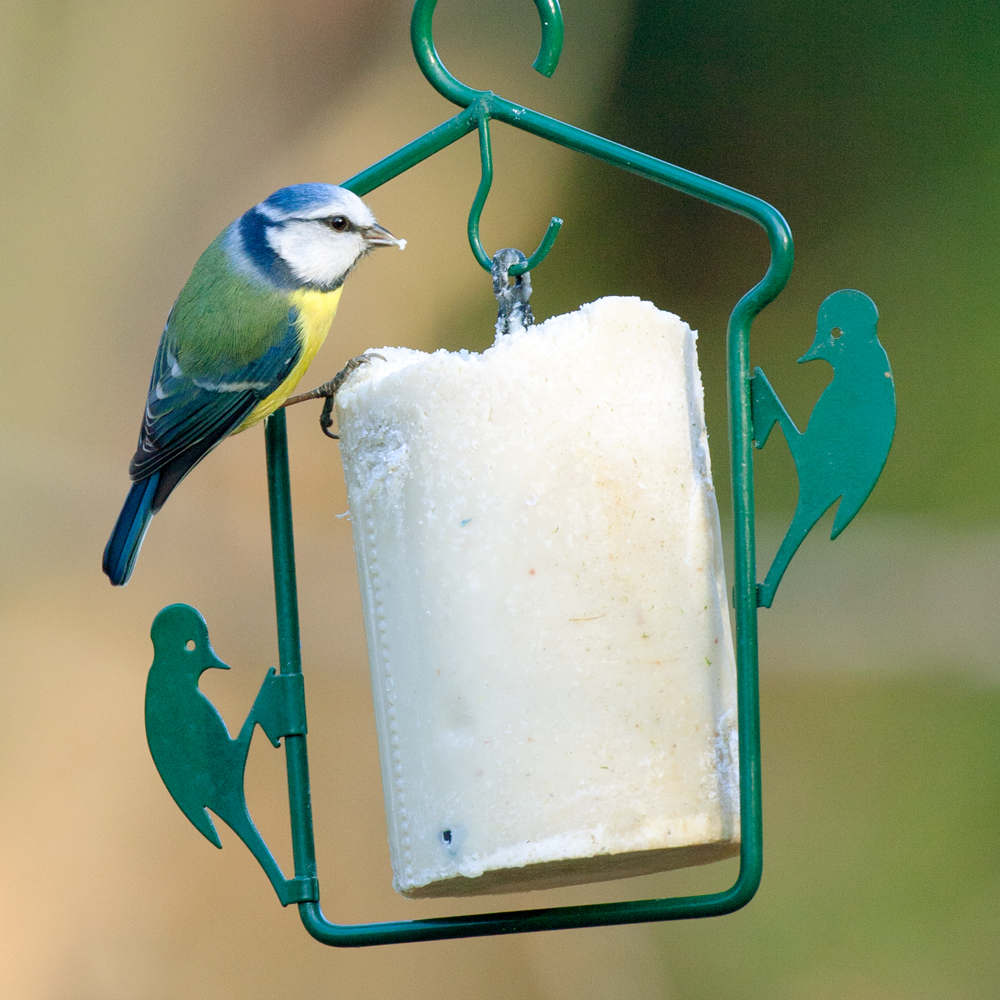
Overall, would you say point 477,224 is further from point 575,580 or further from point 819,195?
point 819,195

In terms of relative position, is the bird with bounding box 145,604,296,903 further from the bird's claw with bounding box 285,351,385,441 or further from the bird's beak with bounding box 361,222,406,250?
the bird's beak with bounding box 361,222,406,250

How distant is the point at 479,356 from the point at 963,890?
1.85 meters

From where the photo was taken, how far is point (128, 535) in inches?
65.5

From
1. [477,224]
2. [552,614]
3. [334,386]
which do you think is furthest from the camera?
[334,386]

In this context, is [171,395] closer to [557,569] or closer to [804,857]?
[557,569]

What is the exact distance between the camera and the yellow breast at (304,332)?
1.70m

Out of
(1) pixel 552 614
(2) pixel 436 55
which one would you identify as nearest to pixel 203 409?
(2) pixel 436 55

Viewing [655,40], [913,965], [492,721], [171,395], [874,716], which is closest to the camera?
[492,721]

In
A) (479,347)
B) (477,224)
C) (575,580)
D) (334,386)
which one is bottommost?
(575,580)

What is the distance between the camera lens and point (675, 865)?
131cm

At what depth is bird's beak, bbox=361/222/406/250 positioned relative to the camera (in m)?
1.74

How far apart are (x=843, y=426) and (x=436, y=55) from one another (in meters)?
0.56

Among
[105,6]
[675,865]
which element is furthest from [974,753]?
[105,6]

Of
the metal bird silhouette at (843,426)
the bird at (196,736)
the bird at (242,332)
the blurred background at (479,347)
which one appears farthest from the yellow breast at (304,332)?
the blurred background at (479,347)
